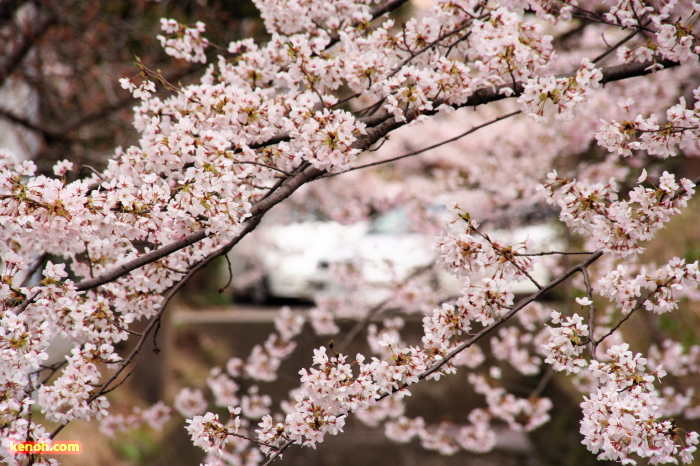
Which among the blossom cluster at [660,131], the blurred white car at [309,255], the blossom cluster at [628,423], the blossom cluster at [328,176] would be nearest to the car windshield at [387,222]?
the blurred white car at [309,255]

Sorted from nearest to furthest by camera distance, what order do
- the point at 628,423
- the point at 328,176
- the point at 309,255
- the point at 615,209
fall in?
the point at 628,423 < the point at 615,209 < the point at 328,176 < the point at 309,255

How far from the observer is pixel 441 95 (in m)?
1.98

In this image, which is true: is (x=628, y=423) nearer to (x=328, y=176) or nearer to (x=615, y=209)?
(x=615, y=209)

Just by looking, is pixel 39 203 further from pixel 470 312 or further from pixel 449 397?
pixel 449 397

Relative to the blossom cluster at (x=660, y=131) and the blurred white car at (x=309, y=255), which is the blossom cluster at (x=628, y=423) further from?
the blurred white car at (x=309, y=255)

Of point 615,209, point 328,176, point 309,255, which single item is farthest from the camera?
point 309,255

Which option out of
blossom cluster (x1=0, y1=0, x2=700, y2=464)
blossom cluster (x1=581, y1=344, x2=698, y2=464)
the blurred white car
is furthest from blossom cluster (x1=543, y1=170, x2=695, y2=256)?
the blurred white car

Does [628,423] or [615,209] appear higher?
[615,209]

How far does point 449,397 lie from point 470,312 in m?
5.66

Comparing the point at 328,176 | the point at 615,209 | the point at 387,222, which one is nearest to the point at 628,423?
the point at 615,209

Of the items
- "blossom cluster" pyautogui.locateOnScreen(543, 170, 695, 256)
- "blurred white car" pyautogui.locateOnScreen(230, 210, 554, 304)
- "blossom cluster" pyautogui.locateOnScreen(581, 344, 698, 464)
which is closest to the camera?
"blossom cluster" pyautogui.locateOnScreen(581, 344, 698, 464)

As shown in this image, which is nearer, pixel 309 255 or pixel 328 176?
pixel 328 176

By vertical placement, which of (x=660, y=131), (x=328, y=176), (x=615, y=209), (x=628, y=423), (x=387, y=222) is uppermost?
(x=387, y=222)

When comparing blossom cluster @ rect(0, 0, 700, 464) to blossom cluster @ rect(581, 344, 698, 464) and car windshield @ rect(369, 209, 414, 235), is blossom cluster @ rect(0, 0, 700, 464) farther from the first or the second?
car windshield @ rect(369, 209, 414, 235)
